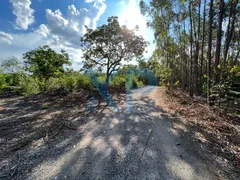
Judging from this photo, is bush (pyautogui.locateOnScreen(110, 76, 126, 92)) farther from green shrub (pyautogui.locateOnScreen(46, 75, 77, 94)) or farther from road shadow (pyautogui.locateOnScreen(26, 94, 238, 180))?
road shadow (pyautogui.locateOnScreen(26, 94, 238, 180))

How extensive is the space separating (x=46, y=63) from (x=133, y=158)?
53.0 feet

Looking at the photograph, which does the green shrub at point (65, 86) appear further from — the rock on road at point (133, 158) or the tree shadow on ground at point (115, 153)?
the rock on road at point (133, 158)

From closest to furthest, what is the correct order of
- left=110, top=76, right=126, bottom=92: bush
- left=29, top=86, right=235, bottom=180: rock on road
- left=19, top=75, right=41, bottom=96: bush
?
1. left=29, top=86, right=235, bottom=180: rock on road
2. left=19, top=75, right=41, bottom=96: bush
3. left=110, top=76, right=126, bottom=92: bush

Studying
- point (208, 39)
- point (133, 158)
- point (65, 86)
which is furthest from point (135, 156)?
point (65, 86)

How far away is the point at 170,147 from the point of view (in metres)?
2.81

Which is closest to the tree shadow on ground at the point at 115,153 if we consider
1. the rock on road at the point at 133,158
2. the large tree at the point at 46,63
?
the rock on road at the point at 133,158

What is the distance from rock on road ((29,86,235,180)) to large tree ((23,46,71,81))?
Answer: 12.5 meters

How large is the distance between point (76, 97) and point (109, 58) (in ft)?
18.2

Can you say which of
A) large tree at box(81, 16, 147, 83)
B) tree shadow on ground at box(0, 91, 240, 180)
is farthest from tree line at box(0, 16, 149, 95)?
tree shadow on ground at box(0, 91, 240, 180)

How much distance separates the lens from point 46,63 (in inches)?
608

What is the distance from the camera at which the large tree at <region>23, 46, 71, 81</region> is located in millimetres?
14742

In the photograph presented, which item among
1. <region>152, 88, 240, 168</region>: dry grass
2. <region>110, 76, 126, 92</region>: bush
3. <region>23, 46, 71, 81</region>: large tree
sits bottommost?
<region>152, 88, 240, 168</region>: dry grass

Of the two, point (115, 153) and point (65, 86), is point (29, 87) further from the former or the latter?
point (115, 153)

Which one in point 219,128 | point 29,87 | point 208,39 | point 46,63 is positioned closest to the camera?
point 219,128
